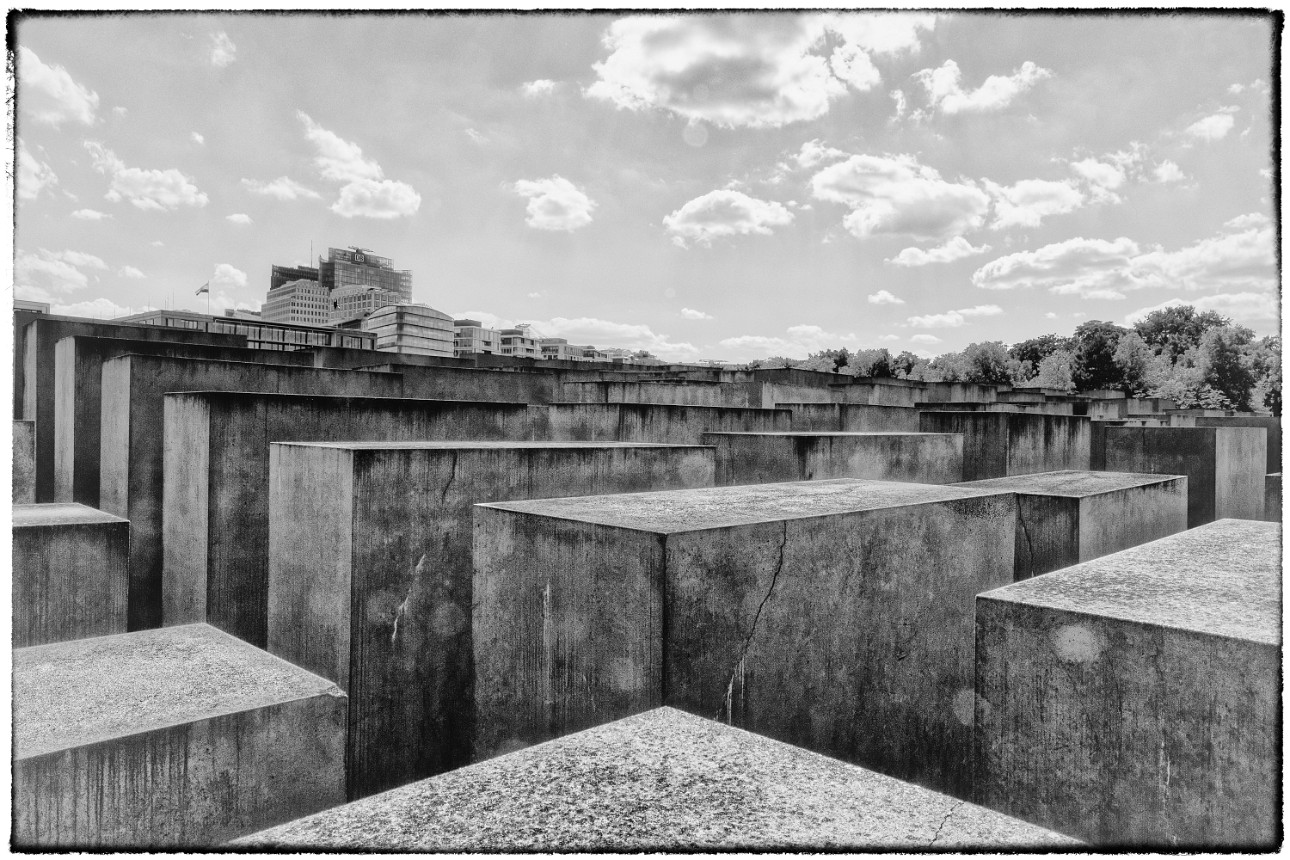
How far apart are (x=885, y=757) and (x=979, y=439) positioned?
5.33 meters

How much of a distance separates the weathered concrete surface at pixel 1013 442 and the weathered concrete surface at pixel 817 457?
2.28 ft

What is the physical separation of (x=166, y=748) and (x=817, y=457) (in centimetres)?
574

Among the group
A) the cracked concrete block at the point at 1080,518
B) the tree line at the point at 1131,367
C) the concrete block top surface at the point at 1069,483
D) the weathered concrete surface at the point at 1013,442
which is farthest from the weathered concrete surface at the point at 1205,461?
the tree line at the point at 1131,367

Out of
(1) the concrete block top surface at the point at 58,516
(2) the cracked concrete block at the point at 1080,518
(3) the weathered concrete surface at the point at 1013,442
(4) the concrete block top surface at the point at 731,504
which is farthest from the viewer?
(3) the weathered concrete surface at the point at 1013,442

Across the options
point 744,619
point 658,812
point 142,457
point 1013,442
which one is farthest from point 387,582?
point 1013,442

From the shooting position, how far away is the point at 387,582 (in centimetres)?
496

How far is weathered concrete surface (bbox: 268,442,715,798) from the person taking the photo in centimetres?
484

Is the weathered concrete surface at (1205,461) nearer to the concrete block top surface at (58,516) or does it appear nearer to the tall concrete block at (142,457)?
the tall concrete block at (142,457)

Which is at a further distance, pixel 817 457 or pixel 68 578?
pixel 817 457

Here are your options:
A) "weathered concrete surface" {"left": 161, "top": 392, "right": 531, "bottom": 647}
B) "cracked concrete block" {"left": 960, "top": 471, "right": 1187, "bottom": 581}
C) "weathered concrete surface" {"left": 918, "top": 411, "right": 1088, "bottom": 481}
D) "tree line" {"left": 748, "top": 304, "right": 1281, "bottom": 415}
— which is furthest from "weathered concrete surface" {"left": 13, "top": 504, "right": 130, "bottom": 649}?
"tree line" {"left": 748, "top": 304, "right": 1281, "bottom": 415}

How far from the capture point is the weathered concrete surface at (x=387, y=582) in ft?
15.9

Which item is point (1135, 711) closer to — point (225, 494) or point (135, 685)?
point (135, 685)

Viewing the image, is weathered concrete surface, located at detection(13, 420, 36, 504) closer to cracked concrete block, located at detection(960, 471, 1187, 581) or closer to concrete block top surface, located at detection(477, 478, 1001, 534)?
concrete block top surface, located at detection(477, 478, 1001, 534)

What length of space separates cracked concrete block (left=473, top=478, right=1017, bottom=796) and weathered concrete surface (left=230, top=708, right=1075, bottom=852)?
5.33ft
